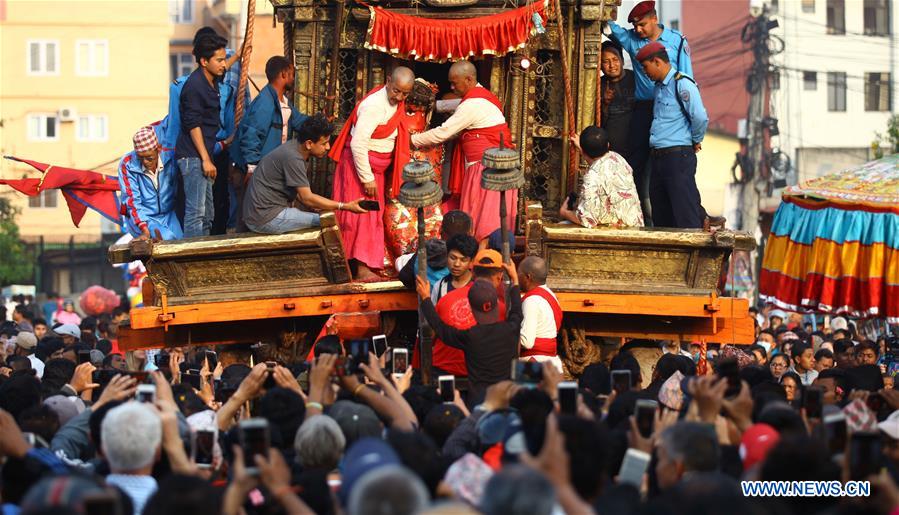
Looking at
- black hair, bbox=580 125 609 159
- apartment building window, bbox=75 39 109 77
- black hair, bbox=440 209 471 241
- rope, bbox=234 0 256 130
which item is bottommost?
black hair, bbox=440 209 471 241

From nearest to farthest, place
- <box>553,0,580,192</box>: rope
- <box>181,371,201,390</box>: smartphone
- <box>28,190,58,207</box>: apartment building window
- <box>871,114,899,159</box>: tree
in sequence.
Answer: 1. <box>181,371,201,390</box>: smartphone
2. <box>553,0,580,192</box>: rope
3. <box>871,114,899,159</box>: tree
4. <box>28,190,58,207</box>: apartment building window

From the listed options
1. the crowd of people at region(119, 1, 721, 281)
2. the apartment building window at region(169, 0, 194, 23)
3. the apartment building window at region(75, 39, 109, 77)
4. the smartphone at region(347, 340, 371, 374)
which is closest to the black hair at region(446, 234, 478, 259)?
the crowd of people at region(119, 1, 721, 281)

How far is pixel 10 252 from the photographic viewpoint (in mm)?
43750

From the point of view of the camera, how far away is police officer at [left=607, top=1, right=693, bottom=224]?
573 inches

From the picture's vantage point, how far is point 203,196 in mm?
14203

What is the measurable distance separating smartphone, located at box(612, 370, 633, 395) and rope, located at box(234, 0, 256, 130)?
521 cm

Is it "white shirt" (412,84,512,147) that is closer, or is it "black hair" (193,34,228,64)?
"white shirt" (412,84,512,147)

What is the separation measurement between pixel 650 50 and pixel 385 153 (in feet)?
7.54

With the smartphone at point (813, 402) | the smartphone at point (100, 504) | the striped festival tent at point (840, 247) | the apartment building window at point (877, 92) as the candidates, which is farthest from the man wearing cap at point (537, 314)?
the apartment building window at point (877, 92)

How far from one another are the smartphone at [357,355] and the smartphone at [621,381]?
4.36 feet

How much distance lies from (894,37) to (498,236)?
41.5 metres

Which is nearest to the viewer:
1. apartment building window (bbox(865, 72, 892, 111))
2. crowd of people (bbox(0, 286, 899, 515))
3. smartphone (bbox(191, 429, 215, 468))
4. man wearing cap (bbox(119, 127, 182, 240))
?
crowd of people (bbox(0, 286, 899, 515))

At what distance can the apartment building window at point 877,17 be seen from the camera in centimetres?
5262

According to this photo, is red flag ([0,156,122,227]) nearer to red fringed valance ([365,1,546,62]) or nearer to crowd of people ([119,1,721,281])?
crowd of people ([119,1,721,281])
